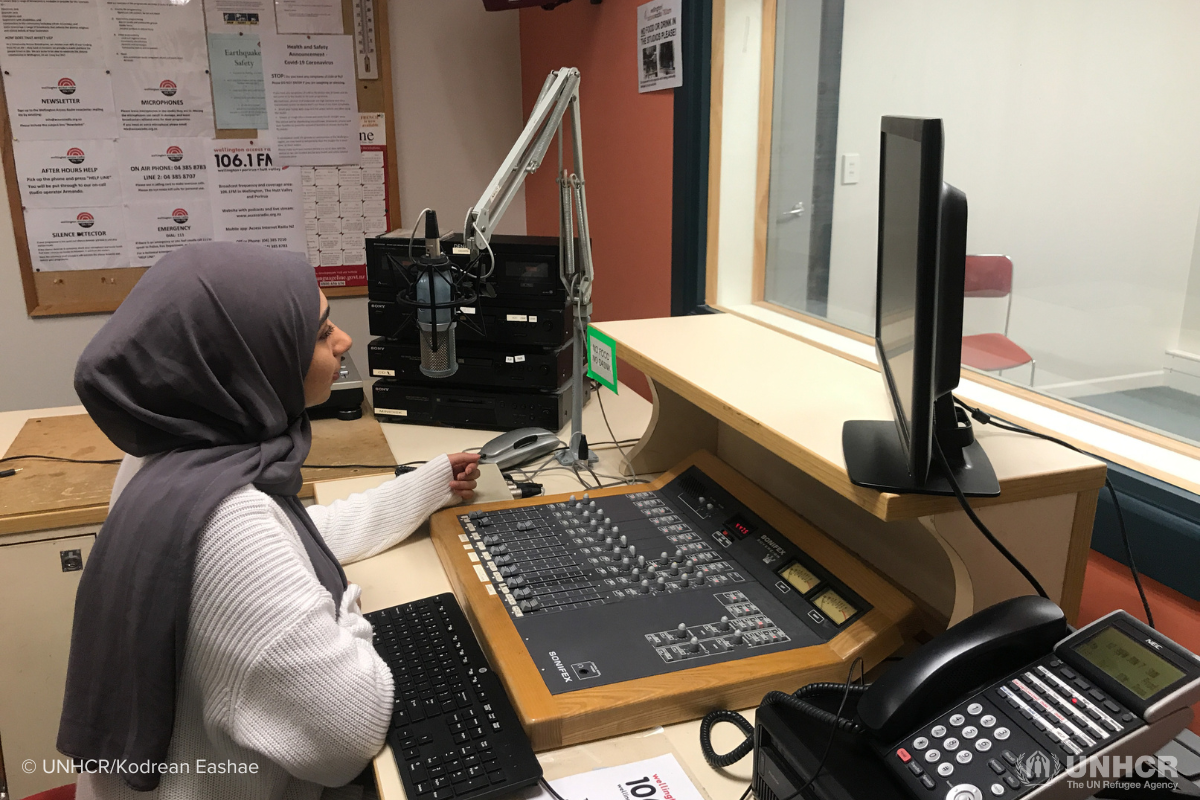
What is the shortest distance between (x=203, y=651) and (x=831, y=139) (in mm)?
1533

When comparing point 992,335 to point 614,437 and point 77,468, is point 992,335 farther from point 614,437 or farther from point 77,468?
point 77,468

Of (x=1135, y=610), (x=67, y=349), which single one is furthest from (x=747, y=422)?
(x=67, y=349)

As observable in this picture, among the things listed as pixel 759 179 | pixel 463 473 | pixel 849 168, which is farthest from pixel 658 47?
pixel 463 473

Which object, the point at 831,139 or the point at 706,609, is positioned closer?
the point at 706,609

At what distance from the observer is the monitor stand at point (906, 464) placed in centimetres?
75

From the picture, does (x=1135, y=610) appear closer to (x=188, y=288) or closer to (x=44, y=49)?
(x=188, y=288)

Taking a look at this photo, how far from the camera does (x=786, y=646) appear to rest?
94 centimetres

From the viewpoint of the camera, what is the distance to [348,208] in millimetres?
2857

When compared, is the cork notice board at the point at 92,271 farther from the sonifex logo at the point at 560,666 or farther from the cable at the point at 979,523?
the cable at the point at 979,523

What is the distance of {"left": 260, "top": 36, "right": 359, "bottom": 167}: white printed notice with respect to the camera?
8.77 feet

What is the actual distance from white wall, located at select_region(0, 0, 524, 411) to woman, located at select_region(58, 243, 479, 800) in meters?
2.03

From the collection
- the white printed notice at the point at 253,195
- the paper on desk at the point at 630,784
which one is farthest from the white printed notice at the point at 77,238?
the paper on desk at the point at 630,784

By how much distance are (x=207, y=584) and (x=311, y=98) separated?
2304 millimetres

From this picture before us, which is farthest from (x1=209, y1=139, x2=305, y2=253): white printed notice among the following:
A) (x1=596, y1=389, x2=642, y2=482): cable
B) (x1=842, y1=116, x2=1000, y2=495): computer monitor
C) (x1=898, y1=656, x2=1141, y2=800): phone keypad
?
(x1=898, y1=656, x2=1141, y2=800): phone keypad
